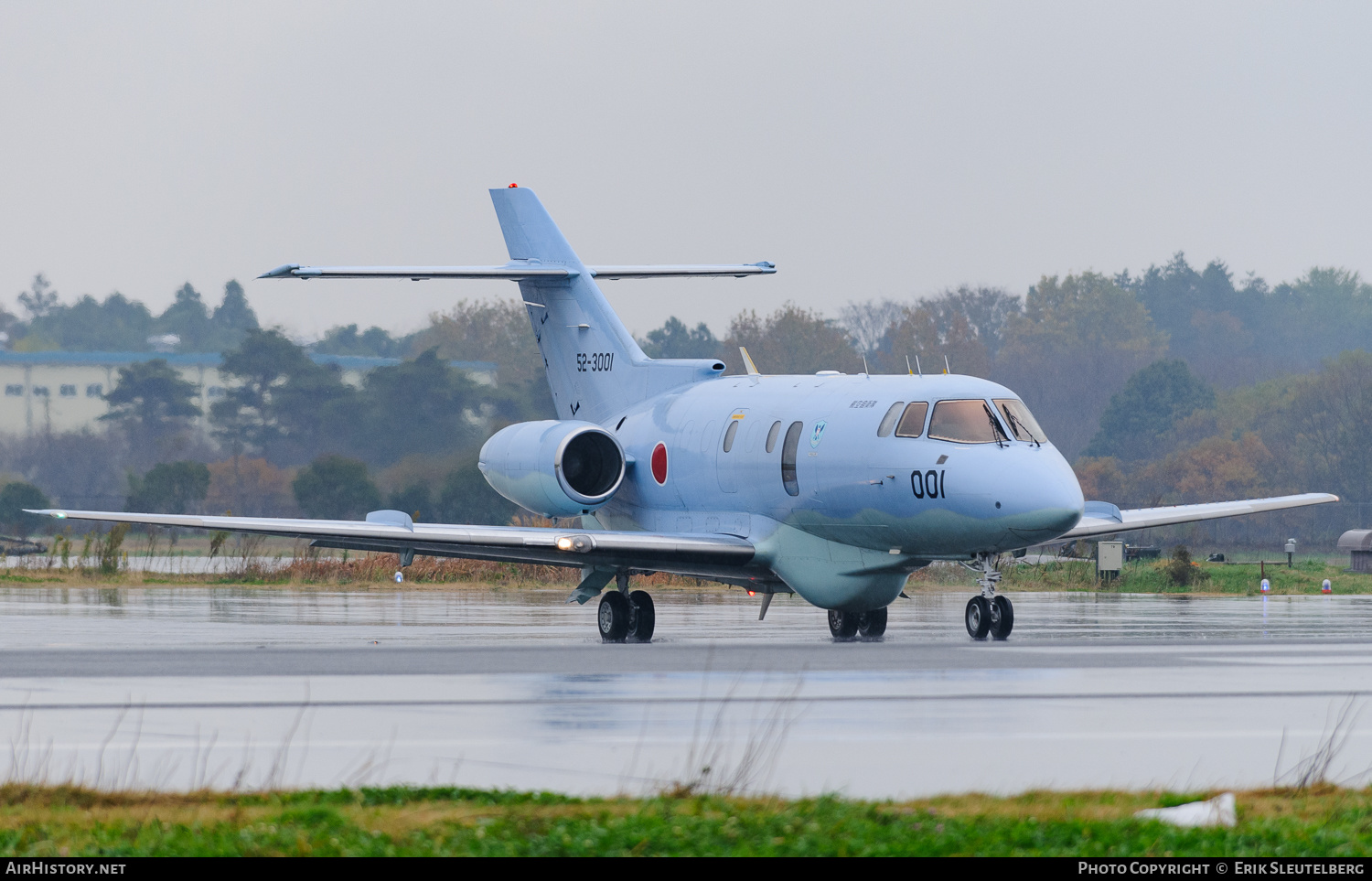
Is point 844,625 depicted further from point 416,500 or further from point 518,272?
point 416,500

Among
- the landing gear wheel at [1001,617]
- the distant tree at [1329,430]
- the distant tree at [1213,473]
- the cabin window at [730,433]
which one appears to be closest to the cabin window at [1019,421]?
the landing gear wheel at [1001,617]

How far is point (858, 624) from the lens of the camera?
77.9 feet

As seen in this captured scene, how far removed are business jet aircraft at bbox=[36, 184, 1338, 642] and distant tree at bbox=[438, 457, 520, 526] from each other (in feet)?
61.2

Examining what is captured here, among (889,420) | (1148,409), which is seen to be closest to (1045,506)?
(889,420)

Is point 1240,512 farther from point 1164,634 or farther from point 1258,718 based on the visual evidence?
point 1258,718

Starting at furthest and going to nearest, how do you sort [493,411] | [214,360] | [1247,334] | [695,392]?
[1247,334] → [214,360] → [493,411] → [695,392]

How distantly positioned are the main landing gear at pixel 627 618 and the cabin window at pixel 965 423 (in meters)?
4.35

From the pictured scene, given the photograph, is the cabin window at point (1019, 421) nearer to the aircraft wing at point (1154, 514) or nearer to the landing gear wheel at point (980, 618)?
the aircraft wing at point (1154, 514)

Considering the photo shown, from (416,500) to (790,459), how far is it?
25448 mm

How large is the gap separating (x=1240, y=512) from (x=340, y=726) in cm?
1727

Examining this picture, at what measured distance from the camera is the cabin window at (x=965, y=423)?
69.9 feet

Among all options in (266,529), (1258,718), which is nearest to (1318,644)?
(1258,718)

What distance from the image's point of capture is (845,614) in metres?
23.7
